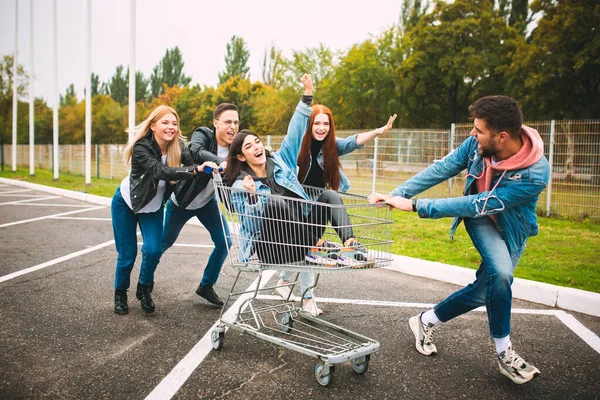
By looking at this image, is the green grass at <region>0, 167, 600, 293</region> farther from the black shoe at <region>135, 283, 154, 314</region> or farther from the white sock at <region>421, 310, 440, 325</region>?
the black shoe at <region>135, 283, 154, 314</region>

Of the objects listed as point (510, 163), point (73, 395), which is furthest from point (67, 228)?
point (510, 163)

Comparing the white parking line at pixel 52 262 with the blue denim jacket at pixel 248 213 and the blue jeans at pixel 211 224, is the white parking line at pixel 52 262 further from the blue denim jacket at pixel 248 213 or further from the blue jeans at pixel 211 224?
the blue denim jacket at pixel 248 213

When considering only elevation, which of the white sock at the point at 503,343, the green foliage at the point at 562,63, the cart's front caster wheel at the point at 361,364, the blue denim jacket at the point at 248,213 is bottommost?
the cart's front caster wheel at the point at 361,364

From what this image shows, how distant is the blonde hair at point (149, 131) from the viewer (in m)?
4.07

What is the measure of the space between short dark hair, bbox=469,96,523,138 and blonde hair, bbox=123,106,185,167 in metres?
2.60

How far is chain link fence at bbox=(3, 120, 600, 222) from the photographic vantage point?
9.68 metres

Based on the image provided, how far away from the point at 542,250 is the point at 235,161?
193 inches

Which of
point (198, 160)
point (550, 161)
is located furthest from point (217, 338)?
point (550, 161)

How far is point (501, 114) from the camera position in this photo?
2.81 metres

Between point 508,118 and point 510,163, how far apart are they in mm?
284

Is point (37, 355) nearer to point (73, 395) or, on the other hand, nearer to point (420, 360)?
point (73, 395)

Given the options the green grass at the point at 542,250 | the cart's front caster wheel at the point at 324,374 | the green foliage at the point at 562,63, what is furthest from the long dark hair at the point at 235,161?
the green foliage at the point at 562,63

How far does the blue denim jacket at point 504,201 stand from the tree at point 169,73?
71898 millimetres

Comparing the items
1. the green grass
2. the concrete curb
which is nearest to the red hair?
the concrete curb
